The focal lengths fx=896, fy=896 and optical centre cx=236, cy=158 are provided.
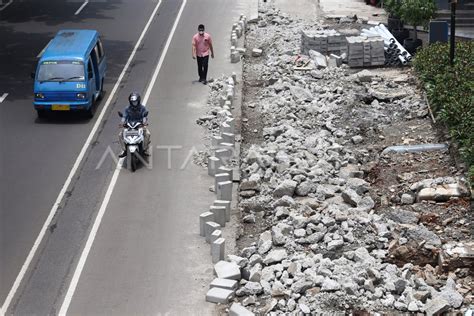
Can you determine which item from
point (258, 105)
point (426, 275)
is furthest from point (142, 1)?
point (426, 275)

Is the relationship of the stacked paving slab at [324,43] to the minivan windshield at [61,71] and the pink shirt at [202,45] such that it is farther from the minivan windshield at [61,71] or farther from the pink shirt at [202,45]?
the minivan windshield at [61,71]

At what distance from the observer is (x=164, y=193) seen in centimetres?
2041

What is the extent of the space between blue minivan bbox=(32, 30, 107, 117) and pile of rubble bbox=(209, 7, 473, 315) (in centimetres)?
465

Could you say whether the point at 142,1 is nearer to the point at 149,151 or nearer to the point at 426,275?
the point at 149,151

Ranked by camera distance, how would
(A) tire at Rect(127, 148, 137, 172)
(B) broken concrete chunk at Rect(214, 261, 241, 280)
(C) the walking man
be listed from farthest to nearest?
(C) the walking man
(A) tire at Rect(127, 148, 137, 172)
(B) broken concrete chunk at Rect(214, 261, 241, 280)

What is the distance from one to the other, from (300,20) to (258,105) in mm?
11333

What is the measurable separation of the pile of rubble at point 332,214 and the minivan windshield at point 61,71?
5.00m

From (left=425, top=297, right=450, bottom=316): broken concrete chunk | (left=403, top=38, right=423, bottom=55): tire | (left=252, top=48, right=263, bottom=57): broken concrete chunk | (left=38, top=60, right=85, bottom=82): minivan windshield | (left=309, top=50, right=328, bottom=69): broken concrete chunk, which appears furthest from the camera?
(left=252, top=48, right=263, bottom=57): broken concrete chunk

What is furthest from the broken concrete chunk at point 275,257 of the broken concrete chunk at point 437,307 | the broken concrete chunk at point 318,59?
the broken concrete chunk at point 318,59

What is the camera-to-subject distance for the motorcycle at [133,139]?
21609 mm

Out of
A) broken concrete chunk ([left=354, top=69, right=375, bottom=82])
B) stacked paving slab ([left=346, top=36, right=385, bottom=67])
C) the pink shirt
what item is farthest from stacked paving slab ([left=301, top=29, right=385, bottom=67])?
the pink shirt

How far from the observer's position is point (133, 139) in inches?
854

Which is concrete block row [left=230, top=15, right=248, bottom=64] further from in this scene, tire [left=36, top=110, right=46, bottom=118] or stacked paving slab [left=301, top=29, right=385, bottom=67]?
tire [left=36, top=110, right=46, bottom=118]

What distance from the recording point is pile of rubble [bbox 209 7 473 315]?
14.7 m
